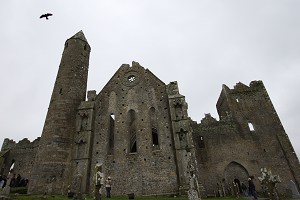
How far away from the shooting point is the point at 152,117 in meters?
23.3

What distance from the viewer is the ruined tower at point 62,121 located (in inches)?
763

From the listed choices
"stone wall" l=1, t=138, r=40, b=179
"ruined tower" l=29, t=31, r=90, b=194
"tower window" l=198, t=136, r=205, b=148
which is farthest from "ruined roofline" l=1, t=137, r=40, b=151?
"tower window" l=198, t=136, r=205, b=148

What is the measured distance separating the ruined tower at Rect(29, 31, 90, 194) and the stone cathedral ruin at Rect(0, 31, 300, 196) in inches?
3.2

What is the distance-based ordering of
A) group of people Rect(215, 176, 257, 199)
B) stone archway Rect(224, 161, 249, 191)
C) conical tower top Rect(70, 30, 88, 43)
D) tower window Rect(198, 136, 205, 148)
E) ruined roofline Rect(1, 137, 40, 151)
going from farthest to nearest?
ruined roofline Rect(1, 137, 40, 151)
conical tower top Rect(70, 30, 88, 43)
tower window Rect(198, 136, 205, 148)
stone archway Rect(224, 161, 249, 191)
group of people Rect(215, 176, 257, 199)

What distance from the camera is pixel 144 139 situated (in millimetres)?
21172

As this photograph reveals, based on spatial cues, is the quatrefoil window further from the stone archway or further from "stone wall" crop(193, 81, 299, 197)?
the stone archway

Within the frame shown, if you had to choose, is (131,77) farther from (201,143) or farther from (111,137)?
(201,143)

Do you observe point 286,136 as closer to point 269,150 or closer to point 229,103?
point 269,150

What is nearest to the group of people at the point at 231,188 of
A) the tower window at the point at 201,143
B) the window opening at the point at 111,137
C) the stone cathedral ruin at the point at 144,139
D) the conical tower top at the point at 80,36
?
the stone cathedral ruin at the point at 144,139

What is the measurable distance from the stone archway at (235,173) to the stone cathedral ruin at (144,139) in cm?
10

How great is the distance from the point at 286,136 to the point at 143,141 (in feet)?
53.1

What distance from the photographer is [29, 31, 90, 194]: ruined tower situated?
63.6 ft

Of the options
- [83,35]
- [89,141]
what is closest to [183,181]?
[89,141]

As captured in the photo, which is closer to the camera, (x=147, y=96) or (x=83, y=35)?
(x=147, y=96)
